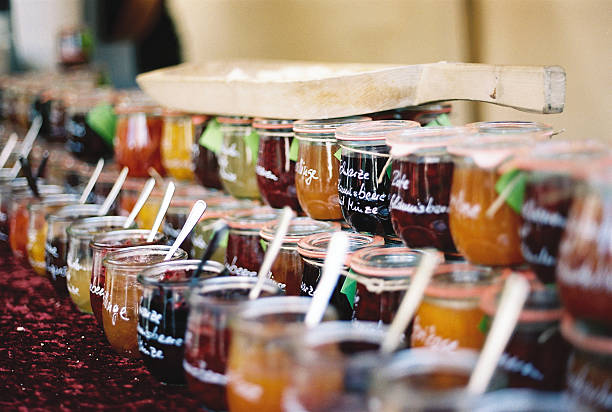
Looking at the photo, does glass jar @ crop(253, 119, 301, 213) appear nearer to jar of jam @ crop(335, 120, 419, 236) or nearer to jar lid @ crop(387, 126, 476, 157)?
jar of jam @ crop(335, 120, 419, 236)

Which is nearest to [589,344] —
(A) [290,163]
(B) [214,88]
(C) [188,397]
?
(C) [188,397]

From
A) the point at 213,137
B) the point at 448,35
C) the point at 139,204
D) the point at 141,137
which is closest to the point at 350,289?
the point at 139,204

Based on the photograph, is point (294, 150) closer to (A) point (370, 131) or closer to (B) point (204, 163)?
(A) point (370, 131)

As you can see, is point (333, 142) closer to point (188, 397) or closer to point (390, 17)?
point (188, 397)

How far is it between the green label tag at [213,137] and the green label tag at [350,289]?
826 millimetres

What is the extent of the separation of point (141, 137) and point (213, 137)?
44 cm

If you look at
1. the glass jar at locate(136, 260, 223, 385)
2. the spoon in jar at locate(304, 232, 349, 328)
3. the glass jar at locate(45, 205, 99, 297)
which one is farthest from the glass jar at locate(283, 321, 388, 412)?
the glass jar at locate(45, 205, 99, 297)

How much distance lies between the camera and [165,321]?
1.21 meters

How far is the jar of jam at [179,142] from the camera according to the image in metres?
2.24

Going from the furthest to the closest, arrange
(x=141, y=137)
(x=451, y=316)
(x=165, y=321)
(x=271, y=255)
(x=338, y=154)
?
(x=141, y=137) → (x=338, y=154) → (x=165, y=321) → (x=271, y=255) → (x=451, y=316)

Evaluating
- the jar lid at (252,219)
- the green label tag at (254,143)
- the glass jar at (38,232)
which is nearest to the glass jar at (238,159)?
the green label tag at (254,143)

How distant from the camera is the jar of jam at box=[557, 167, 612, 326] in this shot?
0.78 meters

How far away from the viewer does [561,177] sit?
88cm

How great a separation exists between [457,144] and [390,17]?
2603 millimetres
